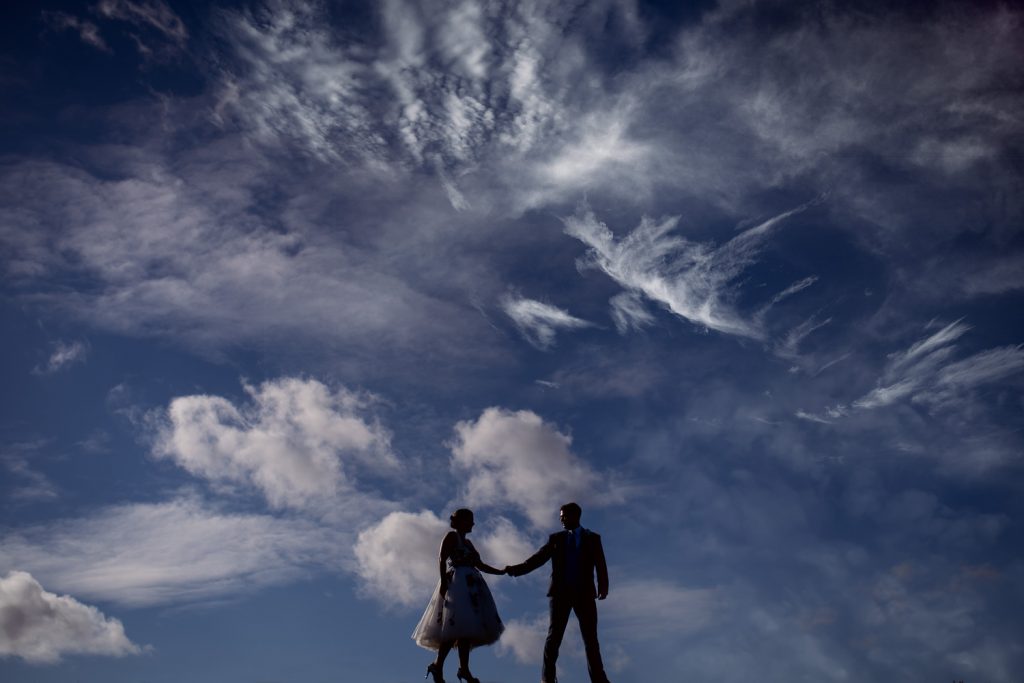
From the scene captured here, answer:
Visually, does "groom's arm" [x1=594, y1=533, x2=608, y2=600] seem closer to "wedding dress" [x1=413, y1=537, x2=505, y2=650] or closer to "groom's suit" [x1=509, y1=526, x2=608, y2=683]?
"groom's suit" [x1=509, y1=526, x2=608, y2=683]

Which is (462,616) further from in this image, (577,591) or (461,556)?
(577,591)

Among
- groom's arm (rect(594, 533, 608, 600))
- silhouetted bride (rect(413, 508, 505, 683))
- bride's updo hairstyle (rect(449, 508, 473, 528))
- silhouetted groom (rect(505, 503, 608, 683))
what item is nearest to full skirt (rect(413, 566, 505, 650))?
silhouetted bride (rect(413, 508, 505, 683))

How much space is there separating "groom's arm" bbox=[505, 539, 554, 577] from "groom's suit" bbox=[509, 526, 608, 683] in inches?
11.0

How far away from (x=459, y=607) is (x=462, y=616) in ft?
0.55

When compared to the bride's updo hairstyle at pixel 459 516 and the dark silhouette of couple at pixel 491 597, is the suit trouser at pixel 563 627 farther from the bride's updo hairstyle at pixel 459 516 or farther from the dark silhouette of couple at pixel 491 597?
the bride's updo hairstyle at pixel 459 516

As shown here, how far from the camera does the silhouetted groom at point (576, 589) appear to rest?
42.0ft

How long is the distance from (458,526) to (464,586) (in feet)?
3.50

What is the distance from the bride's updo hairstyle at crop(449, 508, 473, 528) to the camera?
14.5 m

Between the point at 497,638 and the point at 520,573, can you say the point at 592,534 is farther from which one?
the point at 497,638

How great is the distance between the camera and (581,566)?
13117 millimetres

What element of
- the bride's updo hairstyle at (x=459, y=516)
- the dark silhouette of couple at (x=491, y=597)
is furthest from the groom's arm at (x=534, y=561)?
the bride's updo hairstyle at (x=459, y=516)

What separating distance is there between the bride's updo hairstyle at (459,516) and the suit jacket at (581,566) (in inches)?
66.3

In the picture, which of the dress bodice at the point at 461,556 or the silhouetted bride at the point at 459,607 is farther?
the dress bodice at the point at 461,556

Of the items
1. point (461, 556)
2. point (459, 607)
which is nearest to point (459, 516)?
point (461, 556)
